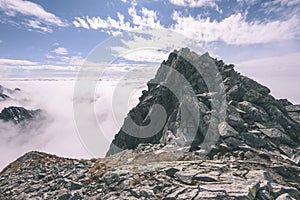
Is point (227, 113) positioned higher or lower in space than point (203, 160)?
higher

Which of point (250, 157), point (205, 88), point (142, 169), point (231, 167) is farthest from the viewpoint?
point (205, 88)

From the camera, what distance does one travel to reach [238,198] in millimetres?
17109

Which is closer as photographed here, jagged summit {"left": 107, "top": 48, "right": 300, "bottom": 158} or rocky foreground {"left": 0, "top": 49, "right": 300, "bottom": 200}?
rocky foreground {"left": 0, "top": 49, "right": 300, "bottom": 200}

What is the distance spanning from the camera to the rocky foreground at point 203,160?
20.0 m

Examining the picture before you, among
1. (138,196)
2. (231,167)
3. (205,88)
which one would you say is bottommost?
(138,196)

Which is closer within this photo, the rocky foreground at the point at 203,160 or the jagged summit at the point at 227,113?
the rocky foreground at the point at 203,160

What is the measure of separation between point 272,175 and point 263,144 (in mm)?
7752

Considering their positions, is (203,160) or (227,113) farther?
(227,113)

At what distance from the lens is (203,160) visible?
27250 mm

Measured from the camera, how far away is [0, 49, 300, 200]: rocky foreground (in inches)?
789

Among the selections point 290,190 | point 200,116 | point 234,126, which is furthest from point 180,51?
point 290,190

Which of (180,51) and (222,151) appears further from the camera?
(180,51)

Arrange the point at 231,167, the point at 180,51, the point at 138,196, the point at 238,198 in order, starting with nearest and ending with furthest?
the point at 238,198
the point at 138,196
the point at 231,167
the point at 180,51

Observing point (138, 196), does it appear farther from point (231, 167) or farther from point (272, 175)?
point (272, 175)
